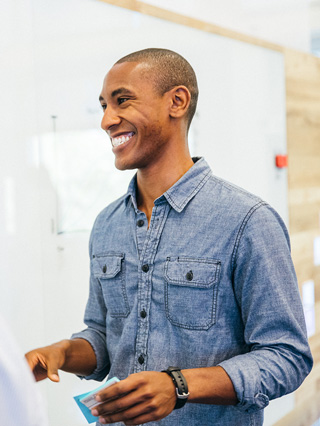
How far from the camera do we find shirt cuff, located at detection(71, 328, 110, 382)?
1.50 meters

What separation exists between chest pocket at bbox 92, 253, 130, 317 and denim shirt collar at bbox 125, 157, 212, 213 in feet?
0.60

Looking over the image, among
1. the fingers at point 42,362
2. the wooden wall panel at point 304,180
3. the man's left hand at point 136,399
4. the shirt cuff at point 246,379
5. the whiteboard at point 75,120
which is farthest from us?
the wooden wall panel at point 304,180

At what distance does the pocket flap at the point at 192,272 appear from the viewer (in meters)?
1.32

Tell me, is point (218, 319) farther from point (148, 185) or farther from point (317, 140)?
point (317, 140)

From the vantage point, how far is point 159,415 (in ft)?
3.67

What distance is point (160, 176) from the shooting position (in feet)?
4.79

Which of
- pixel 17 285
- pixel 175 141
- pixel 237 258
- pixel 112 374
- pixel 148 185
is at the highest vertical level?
pixel 175 141

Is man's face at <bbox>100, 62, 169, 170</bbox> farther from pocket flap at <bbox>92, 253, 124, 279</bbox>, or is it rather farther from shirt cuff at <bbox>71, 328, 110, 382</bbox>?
shirt cuff at <bbox>71, 328, 110, 382</bbox>

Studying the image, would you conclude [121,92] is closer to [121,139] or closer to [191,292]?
[121,139]

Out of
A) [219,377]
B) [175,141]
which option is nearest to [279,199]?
[175,141]

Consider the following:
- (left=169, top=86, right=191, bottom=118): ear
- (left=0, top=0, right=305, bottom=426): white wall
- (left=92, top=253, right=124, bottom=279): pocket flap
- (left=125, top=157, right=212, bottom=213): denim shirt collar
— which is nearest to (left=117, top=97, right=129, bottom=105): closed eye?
(left=169, top=86, right=191, bottom=118): ear

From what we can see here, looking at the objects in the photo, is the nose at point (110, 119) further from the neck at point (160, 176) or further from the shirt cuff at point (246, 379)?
the shirt cuff at point (246, 379)

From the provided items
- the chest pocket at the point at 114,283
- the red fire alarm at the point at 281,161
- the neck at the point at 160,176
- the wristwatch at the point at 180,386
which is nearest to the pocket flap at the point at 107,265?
the chest pocket at the point at 114,283

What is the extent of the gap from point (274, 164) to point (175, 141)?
6.46 ft
